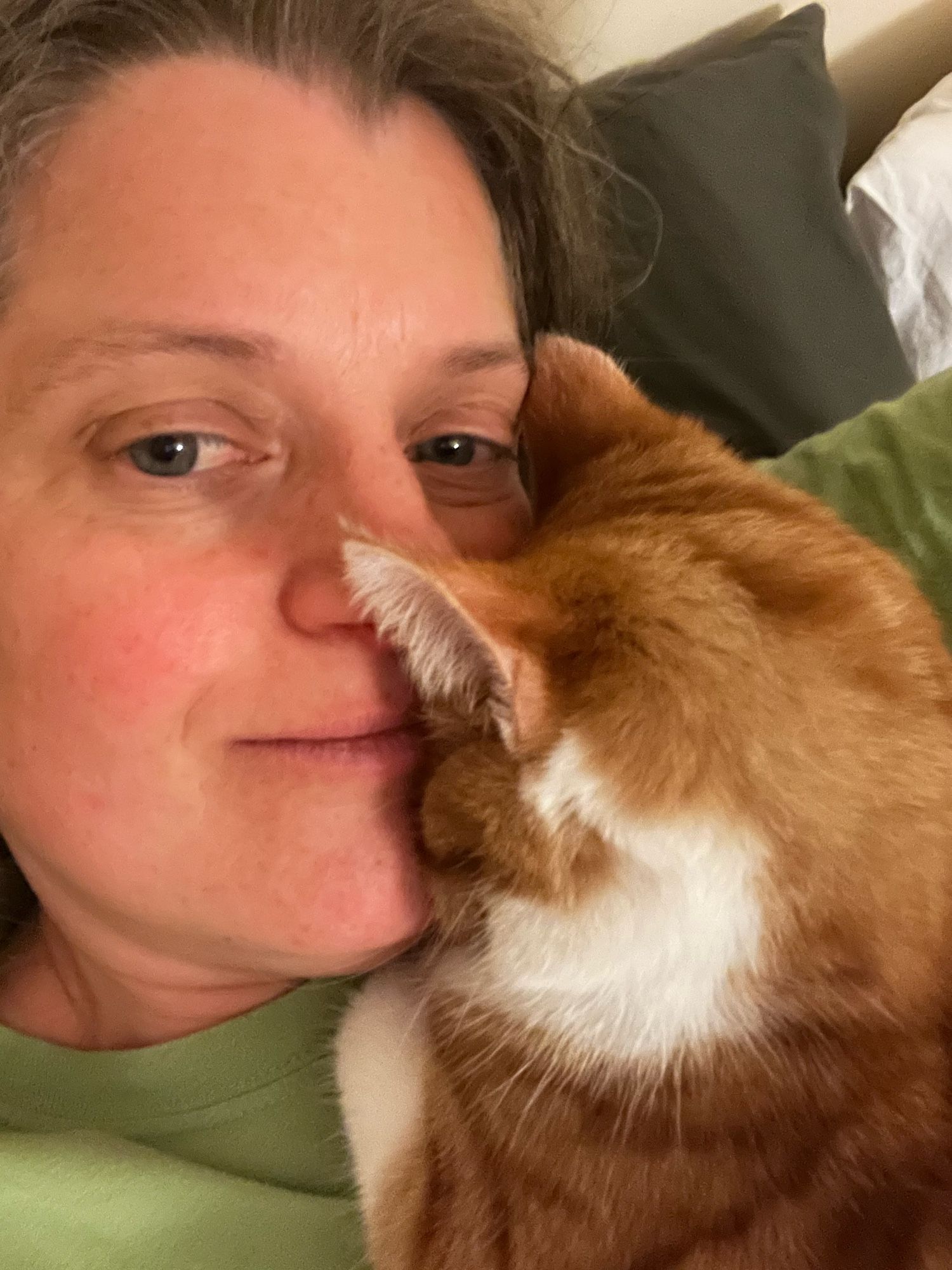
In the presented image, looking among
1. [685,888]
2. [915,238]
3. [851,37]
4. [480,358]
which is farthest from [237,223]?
[851,37]

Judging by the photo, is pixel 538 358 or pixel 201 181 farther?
pixel 538 358

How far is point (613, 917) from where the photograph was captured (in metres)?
0.60

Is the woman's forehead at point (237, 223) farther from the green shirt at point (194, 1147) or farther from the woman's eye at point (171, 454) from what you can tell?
the green shirt at point (194, 1147)

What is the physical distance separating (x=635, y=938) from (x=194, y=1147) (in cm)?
46

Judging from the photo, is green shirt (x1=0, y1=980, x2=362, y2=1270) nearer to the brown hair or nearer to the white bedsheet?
the brown hair

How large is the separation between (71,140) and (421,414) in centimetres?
31

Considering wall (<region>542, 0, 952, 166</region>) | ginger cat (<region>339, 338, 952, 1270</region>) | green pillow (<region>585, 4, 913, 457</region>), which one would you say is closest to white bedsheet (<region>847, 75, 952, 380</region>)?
green pillow (<region>585, 4, 913, 457</region>)

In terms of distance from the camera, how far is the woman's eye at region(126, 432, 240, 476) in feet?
2.26

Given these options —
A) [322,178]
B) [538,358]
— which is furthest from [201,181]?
[538,358]

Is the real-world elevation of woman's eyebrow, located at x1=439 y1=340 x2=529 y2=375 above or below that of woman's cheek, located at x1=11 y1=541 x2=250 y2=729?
above

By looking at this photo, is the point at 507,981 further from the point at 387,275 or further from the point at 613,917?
the point at 387,275

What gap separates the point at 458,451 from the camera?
2.80 feet

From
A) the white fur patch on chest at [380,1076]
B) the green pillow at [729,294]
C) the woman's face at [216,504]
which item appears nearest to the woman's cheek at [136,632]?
the woman's face at [216,504]

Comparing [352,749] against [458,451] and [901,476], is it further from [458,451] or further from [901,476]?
[901,476]
